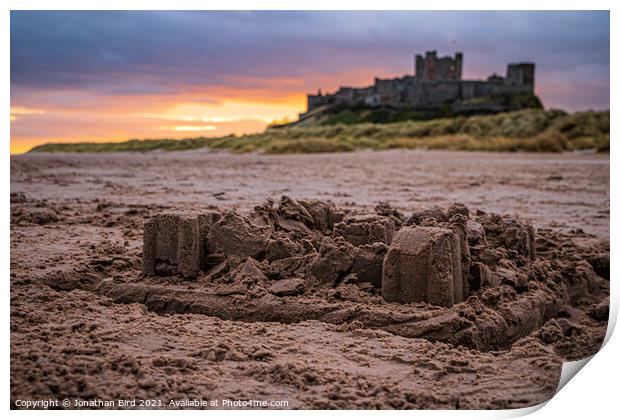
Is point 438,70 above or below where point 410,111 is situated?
above

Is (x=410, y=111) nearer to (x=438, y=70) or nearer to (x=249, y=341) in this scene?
(x=438, y=70)

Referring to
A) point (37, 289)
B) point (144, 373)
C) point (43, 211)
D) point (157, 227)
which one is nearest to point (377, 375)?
point (144, 373)

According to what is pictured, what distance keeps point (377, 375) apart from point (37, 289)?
185 cm

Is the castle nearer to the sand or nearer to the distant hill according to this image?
the distant hill

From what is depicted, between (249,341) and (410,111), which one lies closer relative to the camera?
(249,341)

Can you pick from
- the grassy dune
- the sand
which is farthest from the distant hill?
the sand

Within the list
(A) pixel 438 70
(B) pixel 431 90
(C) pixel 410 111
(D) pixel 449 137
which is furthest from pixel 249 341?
(B) pixel 431 90

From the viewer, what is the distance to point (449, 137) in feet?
62.0

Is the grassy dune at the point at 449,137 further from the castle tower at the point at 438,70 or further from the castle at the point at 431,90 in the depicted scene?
the castle tower at the point at 438,70

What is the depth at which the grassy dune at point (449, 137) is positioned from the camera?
15.1 m

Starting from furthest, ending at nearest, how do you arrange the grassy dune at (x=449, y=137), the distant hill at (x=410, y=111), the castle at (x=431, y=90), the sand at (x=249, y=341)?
the castle at (x=431, y=90)
the distant hill at (x=410, y=111)
the grassy dune at (x=449, y=137)
the sand at (x=249, y=341)

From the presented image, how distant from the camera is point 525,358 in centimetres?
267

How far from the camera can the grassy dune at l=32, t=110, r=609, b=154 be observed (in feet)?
49.6

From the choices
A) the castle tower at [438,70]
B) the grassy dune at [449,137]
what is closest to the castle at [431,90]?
the castle tower at [438,70]
